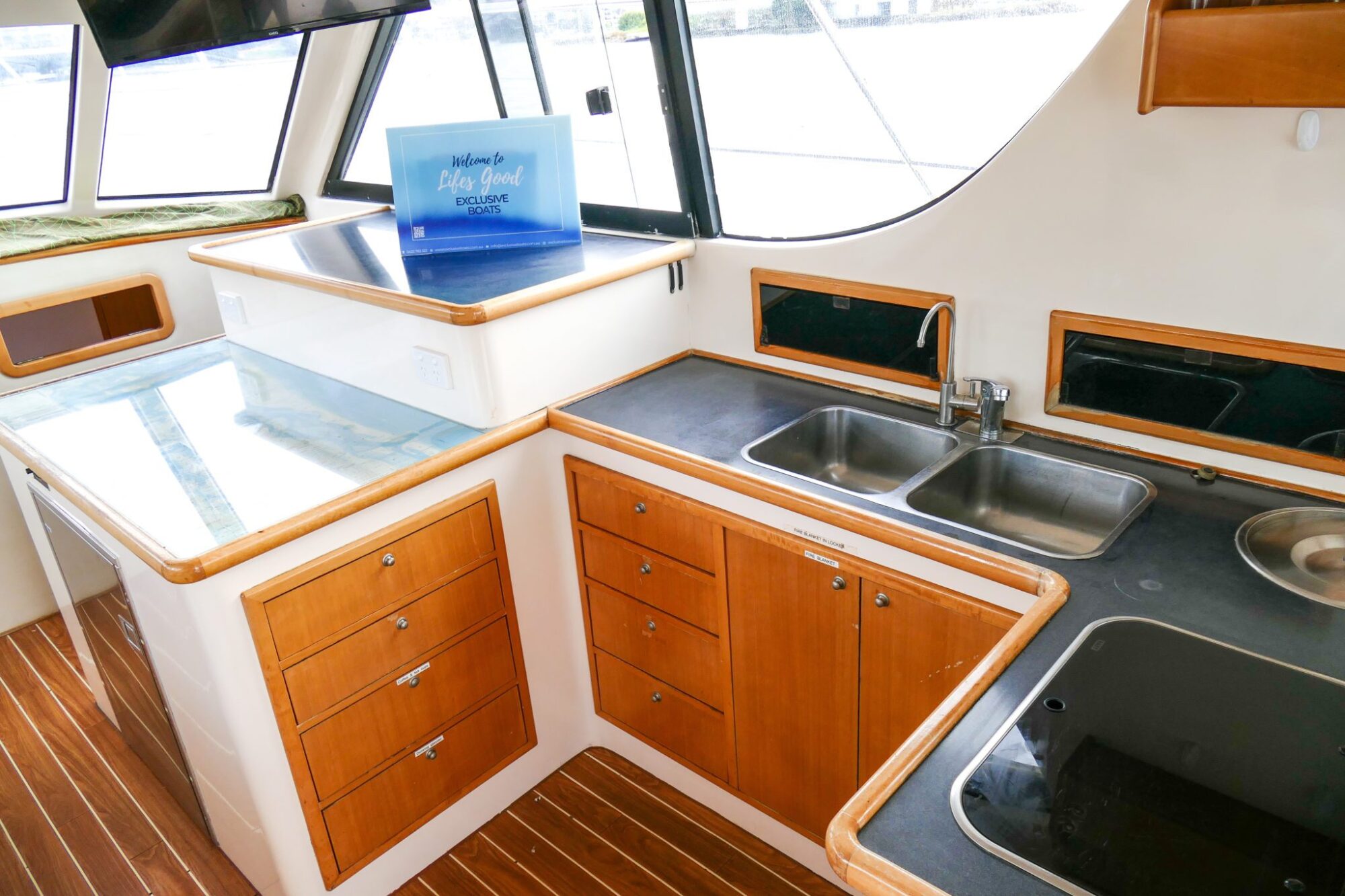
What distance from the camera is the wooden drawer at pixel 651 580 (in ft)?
6.77

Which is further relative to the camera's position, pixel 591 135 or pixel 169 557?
pixel 591 135

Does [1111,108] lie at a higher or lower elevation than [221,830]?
higher

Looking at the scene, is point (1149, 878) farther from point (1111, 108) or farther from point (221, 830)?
point (221, 830)

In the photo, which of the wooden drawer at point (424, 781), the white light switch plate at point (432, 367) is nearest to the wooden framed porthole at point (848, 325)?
the white light switch plate at point (432, 367)

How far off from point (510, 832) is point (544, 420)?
1.00m

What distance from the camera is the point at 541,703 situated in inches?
94.7

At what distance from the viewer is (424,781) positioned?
84.9 inches

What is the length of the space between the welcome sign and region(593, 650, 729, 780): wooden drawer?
3.82 ft

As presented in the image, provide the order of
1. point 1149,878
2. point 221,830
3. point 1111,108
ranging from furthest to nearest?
point 221,830 < point 1111,108 < point 1149,878

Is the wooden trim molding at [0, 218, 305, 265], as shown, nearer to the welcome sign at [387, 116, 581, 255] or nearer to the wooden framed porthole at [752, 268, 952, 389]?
the welcome sign at [387, 116, 581, 255]

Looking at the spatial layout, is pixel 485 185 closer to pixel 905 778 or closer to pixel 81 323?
pixel 81 323

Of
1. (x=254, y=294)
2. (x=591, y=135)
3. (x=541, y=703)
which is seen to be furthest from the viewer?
(x=591, y=135)

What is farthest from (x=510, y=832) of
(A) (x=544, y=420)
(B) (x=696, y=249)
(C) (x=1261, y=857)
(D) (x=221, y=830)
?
(C) (x=1261, y=857)

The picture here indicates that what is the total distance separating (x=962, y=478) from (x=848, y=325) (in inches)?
19.4
